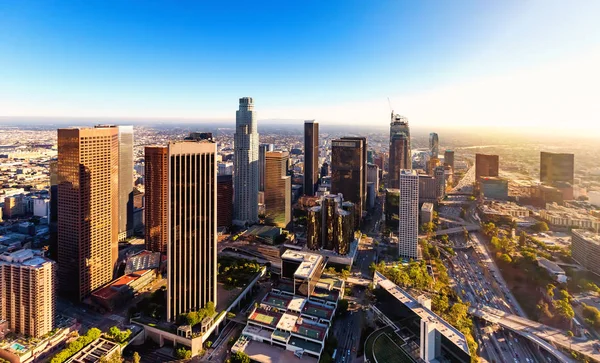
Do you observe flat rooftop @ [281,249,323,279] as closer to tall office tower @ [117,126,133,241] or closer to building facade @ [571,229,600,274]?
tall office tower @ [117,126,133,241]

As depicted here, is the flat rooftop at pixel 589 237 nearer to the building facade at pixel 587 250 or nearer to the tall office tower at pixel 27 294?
the building facade at pixel 587 250

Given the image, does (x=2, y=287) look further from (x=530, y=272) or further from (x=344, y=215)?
(x=530, y=272)

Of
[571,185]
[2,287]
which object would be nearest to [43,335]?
[2,287]

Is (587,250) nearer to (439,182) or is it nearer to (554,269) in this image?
(554,269)

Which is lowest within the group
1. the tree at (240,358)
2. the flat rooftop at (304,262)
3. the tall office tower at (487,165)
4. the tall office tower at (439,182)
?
the tree at (240,358)

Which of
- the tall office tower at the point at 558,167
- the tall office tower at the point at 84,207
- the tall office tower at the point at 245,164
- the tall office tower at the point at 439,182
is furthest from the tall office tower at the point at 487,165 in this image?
the tall office tower at the point at 84,207

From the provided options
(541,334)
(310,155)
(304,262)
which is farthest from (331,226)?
(310,155)
